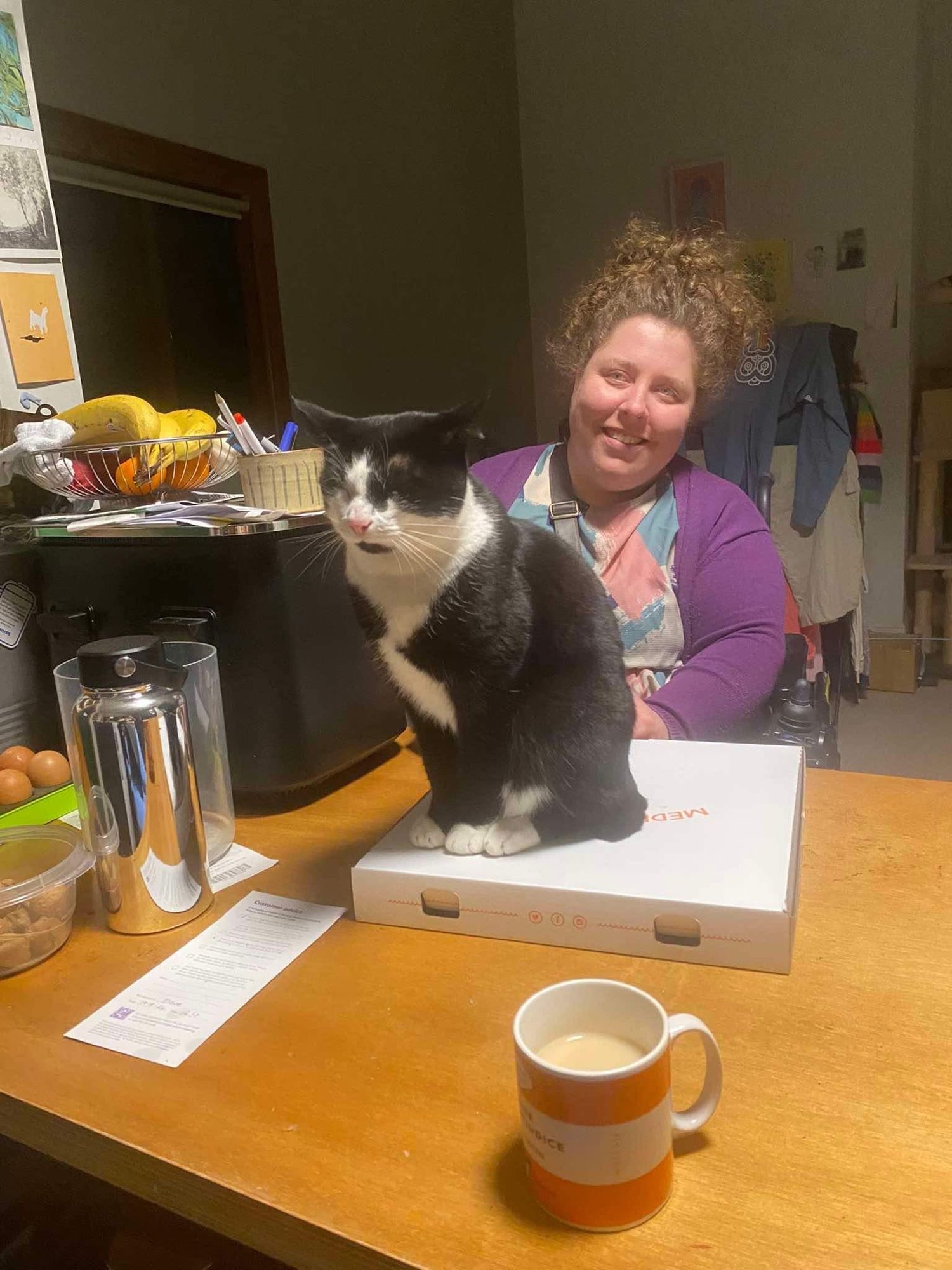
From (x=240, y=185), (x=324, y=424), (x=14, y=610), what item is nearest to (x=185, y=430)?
(x=14, y=610)

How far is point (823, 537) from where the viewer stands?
2900 mm

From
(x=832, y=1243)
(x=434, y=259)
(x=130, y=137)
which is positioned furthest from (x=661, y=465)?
(x=434, y=259)

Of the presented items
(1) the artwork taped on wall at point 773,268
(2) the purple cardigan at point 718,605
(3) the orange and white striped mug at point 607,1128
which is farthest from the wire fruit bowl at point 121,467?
(1) the artwork taped on wall at point 773,268

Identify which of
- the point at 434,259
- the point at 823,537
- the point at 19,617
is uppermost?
the point at 434,259

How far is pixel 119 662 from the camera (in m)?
0.70

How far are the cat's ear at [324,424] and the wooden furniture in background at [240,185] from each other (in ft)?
4.57

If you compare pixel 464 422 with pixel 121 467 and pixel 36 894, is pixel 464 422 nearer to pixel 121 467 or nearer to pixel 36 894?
pixel 36 894

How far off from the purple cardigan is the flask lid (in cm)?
66

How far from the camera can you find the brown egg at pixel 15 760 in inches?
38.5

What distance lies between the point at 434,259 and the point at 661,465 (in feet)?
6.65

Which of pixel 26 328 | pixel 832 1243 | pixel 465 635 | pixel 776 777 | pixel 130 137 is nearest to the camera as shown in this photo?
pixel 832 1243

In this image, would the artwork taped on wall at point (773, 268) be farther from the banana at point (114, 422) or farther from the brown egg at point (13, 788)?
the brown egg at point (13, 788)

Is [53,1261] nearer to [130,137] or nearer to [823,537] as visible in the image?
[130,137]

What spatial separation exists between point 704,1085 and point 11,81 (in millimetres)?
1513
